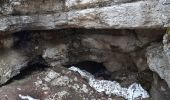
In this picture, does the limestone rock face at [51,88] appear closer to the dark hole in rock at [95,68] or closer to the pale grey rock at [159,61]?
the dark hole in rock at [95,68]

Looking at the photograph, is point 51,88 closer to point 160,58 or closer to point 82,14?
point 82,14

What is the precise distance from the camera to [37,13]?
6.79m

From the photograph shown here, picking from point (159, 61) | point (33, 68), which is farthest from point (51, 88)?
point (159, 61)

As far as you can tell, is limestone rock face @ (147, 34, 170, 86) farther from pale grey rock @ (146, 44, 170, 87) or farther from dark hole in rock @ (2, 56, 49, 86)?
dark hole in rock @ (2, 56, 49, 86)

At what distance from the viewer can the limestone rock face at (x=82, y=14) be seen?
19.1 feet

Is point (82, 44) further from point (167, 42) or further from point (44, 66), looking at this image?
point (167, 42)

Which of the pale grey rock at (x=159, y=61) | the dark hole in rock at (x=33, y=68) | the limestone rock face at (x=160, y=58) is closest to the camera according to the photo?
the limestone rock face at (x=160, y=58)

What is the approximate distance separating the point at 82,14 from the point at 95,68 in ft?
5.82

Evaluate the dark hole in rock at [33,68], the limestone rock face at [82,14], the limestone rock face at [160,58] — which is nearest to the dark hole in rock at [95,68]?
the dark hole in rock at [33,68]

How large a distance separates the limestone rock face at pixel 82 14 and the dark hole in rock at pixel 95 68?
1.29 metres

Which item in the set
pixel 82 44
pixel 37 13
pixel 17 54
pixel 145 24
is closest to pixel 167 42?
pixel 145 24

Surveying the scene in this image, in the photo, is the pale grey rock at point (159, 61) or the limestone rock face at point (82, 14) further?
the pale grey rock at point (159, 61)

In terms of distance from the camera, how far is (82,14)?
6422 mm

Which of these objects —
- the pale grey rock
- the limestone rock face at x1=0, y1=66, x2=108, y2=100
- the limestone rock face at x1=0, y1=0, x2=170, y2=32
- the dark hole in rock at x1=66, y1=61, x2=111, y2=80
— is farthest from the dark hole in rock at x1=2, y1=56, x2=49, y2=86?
the pale grey rock
